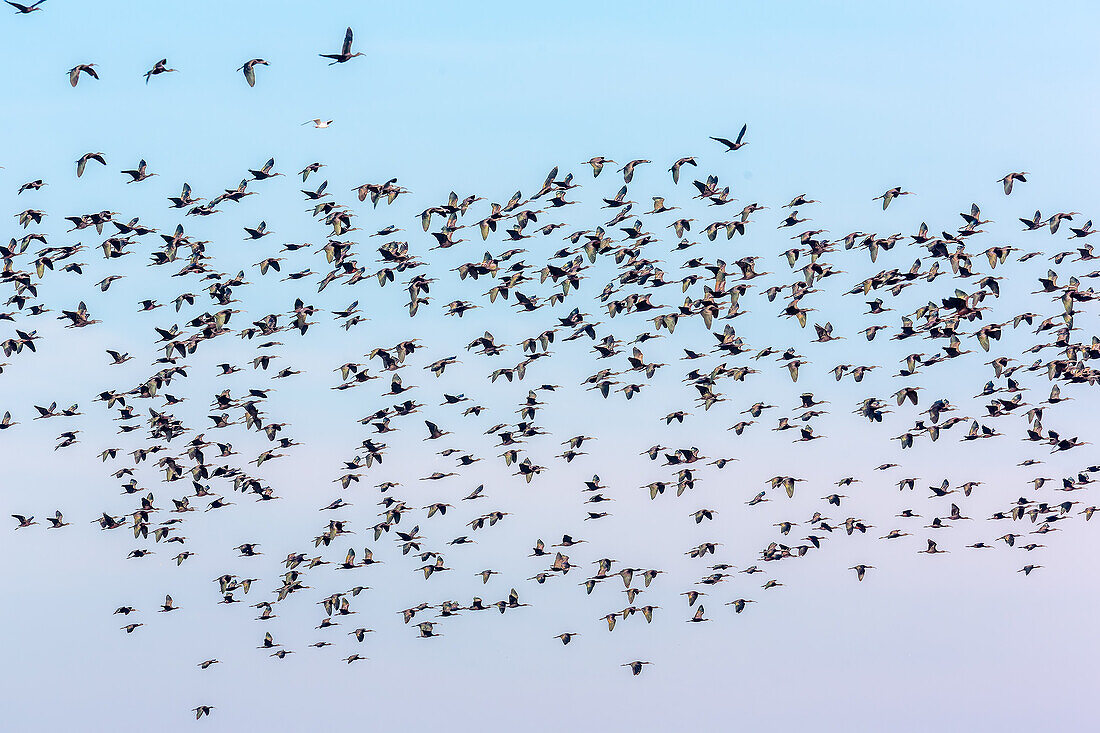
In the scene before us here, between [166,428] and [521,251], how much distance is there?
833 inches

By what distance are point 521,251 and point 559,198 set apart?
4.70 m

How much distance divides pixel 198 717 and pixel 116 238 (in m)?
28.2

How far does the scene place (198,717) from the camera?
112 meters

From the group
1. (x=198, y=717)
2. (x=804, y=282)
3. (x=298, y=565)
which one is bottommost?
(x=198, y=717)

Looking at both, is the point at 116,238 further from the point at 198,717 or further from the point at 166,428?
the point at 198,717

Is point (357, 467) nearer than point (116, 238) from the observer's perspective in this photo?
Result: No

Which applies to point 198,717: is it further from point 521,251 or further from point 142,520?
point 521,251

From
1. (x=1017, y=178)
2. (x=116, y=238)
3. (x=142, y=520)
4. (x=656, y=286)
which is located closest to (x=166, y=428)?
(x=142, y=520)

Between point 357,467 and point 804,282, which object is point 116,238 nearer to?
point 357,467

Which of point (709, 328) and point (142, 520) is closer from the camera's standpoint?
point (709, 328)

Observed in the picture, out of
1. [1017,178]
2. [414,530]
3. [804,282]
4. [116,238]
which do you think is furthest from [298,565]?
[1017,178]

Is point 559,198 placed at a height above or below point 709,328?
above

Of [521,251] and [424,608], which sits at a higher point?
[521,251]

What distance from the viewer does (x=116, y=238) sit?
3930 inches
